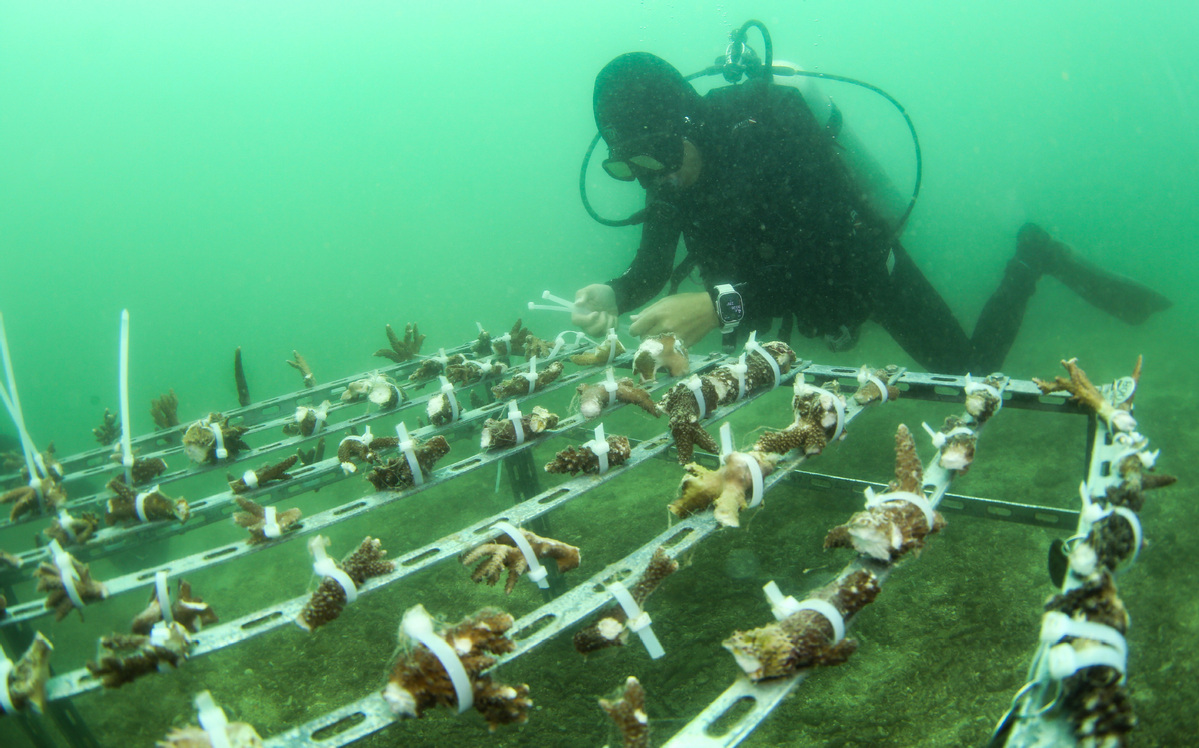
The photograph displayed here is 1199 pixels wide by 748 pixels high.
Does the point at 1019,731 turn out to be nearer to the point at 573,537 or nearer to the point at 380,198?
the point at 573,537

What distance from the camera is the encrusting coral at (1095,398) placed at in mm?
1876

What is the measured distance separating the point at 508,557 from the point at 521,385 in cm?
159

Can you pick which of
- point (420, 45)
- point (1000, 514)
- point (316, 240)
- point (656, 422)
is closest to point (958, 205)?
point (656, 422)

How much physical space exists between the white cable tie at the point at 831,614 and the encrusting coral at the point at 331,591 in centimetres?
131

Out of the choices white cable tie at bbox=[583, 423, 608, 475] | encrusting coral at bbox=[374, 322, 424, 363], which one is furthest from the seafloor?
encrusting coral at bbox=[374, 322, 424, 363]

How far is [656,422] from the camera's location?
21.5 ft

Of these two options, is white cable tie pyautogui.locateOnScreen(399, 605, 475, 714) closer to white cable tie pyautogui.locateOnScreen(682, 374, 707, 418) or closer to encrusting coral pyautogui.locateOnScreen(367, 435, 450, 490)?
encrusting coral pyautogui.locateOnScreen(367, 435, 450, 490)

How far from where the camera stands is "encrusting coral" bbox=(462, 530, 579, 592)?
159 centimetres

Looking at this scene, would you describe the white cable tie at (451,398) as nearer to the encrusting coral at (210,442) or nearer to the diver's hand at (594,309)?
the encrusting coral at (210,442)

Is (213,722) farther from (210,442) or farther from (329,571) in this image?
(210,442)

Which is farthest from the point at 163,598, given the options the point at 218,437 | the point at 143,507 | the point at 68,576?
the point at 218,437

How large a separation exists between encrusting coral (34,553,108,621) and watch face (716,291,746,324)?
11.8 ft

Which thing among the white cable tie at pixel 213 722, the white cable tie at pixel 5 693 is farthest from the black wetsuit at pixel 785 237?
the white cable tie at pixel 5 693

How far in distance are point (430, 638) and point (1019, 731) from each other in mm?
1319
